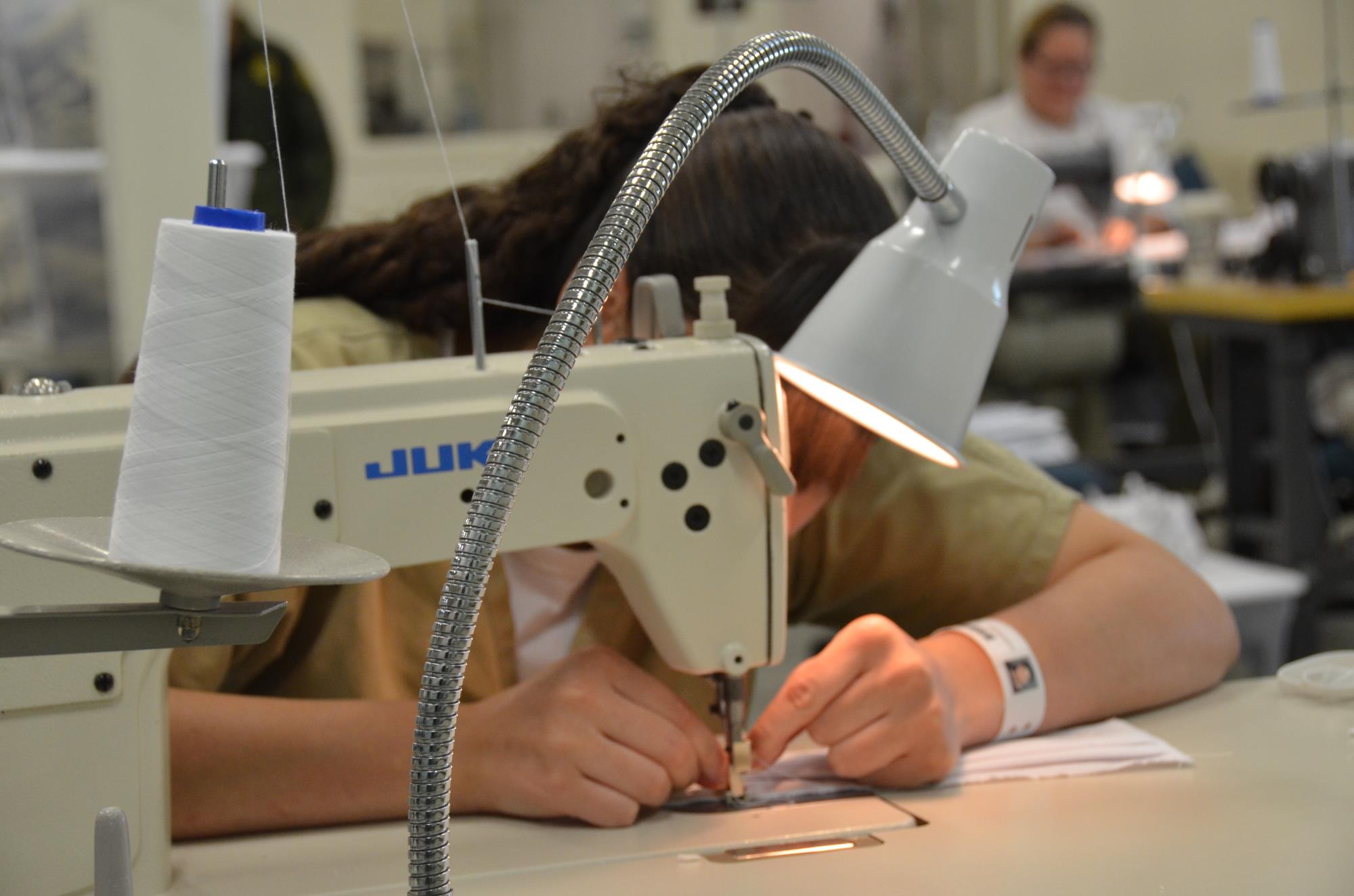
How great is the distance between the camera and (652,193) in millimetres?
569

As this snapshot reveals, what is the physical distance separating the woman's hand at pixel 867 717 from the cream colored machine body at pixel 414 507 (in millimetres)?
52

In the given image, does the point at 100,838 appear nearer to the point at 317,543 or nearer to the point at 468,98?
the point at 317,543

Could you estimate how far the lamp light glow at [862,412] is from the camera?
2.38 ft

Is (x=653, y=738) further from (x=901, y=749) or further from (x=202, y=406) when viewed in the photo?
(x=202, y=406)

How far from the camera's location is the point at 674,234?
0.96 meters

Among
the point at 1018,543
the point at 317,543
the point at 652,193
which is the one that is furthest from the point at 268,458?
the point at 1018,543

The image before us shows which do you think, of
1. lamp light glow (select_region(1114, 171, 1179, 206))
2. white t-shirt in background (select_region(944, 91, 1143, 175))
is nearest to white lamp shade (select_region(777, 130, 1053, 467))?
lamp light glow (select_region(1114, 171, 1179, 206))

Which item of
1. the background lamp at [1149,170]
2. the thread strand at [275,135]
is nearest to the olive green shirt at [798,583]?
the thread strand at [275,135]

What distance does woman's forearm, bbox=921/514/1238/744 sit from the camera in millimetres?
939

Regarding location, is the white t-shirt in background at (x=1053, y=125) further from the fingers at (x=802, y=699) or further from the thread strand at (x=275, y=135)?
the thread strand at (x=275, y=135)

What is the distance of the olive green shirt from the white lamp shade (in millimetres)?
397

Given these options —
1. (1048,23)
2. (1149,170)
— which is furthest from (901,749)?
(1048,23)

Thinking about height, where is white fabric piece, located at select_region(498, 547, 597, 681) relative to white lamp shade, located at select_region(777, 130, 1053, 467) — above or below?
below

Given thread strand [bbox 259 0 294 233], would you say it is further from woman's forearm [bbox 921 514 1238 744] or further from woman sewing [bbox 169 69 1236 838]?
woman's forearm [bbox 921 514 1238 744]
